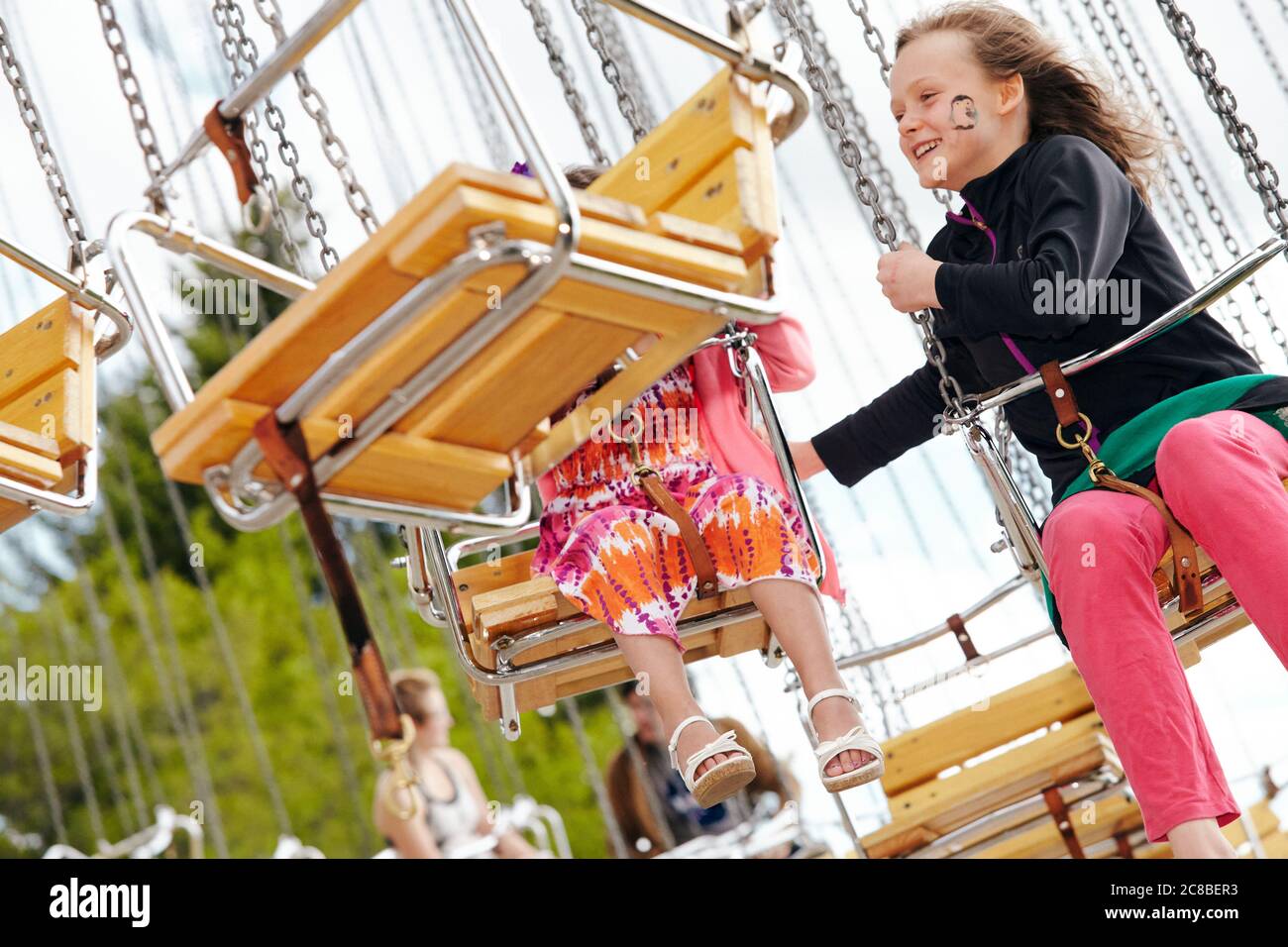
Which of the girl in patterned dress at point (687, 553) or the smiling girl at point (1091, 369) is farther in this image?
the girl in patterned dress at point (687, 553)

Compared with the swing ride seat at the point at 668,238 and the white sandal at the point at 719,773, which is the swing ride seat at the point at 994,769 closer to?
the swing ride seat at the point at 668,238

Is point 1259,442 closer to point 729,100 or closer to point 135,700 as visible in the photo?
point 729,100

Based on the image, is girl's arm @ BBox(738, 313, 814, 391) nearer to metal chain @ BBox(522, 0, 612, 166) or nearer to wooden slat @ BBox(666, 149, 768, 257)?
metal chain @ BBox(522, 0, 612, 166)

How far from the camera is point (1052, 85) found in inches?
92.0

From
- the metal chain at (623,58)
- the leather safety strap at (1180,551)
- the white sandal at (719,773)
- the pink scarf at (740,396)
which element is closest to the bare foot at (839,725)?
the white sandal at (719,773)

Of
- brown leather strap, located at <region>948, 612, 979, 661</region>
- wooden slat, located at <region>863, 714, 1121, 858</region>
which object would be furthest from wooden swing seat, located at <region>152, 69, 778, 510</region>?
wooden slat, located at <region>863, 714, 1121, 858</region>

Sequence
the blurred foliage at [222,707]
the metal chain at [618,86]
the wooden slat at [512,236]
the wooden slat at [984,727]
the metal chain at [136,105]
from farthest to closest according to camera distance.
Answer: the blurred foliage at [222,707], the wooden slat at [984,727], the metal chain at [618,86], the metal chain at [136,105], the wooden slat at [512,236]

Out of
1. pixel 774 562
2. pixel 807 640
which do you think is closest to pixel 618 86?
pixel 774 562

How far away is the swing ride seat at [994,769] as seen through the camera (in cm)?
330

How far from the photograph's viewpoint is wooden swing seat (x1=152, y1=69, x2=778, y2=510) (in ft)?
4.34

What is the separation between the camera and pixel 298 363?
140 cm

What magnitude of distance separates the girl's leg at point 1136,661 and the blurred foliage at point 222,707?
428 inches

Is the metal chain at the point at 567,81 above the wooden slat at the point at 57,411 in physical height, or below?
above

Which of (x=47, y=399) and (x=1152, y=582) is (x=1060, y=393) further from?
(x=47, y=399)
